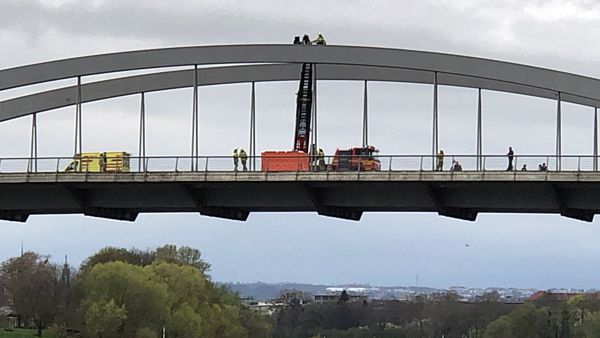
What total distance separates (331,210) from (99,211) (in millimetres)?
8634

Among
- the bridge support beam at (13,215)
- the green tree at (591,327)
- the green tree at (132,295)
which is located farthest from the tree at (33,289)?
the bridge support beam at (13,215)

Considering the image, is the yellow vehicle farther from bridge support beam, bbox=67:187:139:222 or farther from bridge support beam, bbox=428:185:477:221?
bridge support beam, bbox=428:185:477:221

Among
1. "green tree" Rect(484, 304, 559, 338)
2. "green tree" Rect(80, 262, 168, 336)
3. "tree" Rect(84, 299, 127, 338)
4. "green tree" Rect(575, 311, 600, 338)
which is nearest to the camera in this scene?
"tree" Rect(84, 299, 127, 338)

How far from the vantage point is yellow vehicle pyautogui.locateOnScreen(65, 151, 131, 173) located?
168 ft

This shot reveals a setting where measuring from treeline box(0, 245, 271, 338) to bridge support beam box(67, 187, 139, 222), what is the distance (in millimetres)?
53615

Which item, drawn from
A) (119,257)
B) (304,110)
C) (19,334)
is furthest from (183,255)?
(304,110)

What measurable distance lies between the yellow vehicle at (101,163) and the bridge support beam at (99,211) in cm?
105

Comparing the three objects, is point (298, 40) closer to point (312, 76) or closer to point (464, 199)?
point (312, 76)

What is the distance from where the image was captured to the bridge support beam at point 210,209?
164 feet

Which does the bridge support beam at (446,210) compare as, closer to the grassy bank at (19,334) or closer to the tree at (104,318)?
the tree at (104,318)

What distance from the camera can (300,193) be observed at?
4962 centimetres

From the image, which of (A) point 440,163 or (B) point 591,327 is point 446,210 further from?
(B) point 591,327

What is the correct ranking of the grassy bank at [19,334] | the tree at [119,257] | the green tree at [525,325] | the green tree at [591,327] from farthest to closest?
the green tree at [525,325], the green tree at [591,327], the tree at [119,257], the grassy bank at [19,334]

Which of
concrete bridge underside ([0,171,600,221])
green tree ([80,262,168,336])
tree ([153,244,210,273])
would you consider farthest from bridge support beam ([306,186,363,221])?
tree ([153,244,210,273])
